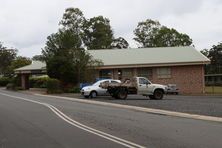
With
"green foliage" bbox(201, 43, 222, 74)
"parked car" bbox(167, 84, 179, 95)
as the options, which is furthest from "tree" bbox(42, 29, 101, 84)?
"green foliage" bbox(201, 43, 222, 74)

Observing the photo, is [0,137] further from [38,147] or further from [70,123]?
[70,123]

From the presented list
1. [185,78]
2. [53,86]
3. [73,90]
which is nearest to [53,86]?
[53,86]

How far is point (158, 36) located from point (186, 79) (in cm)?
4233

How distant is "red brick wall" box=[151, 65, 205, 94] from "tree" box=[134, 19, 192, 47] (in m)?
40.6

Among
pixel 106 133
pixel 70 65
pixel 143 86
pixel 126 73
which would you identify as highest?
pixel 70 65

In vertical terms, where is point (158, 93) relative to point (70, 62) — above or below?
below

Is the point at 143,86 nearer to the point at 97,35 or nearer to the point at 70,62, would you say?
the point at 70,62

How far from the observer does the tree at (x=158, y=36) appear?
100m

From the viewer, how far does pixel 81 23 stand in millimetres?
101188

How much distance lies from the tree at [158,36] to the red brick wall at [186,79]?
40.6 metres

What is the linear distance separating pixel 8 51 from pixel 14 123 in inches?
5051

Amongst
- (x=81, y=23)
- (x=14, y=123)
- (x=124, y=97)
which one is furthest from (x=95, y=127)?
(x=81, y=23)

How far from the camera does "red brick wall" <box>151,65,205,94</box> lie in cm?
5919

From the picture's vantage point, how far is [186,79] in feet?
195
